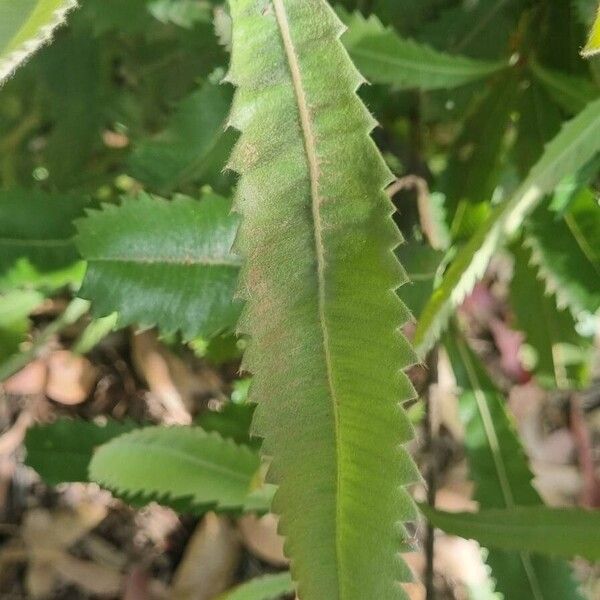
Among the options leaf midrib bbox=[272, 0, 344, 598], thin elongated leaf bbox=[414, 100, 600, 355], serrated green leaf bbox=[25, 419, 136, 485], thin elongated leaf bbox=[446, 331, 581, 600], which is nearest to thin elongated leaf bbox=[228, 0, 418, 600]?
leaf midrib bbox=[272, 0, 344, 598]

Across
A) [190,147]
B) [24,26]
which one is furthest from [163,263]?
[24,26]

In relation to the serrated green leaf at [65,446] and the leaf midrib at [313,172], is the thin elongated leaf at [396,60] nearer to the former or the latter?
the leaf midrib at [313,172]

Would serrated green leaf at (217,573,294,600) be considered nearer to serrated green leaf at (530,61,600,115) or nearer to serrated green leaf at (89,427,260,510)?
serrated green leaf at (89,427,260,510)

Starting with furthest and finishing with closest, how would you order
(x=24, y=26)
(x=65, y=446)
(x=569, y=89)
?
(x=65, y=446) → (x=569, y=89) → (x=24, y=26)

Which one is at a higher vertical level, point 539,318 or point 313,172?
→ point 313,172

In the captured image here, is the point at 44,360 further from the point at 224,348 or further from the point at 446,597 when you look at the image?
the point at 446,597

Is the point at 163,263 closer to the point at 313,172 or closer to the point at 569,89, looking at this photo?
the point at 313,172
